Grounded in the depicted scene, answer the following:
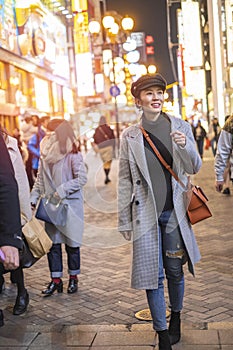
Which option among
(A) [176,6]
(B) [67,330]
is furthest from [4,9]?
(A) [176,6]

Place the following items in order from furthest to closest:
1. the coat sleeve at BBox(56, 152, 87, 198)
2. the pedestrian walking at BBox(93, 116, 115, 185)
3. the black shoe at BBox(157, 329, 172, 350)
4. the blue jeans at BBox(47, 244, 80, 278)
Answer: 1. the pedestrian walking at BBox(93, 116, 115, 185)
2. the blue jeans at BBox(47, 244, 80, 278)
3. the coat sleeve at BBox(56, 152, 87, 198)
4. the black shoe at BBox(157, 329, 172, 350)

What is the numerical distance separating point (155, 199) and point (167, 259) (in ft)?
1.48

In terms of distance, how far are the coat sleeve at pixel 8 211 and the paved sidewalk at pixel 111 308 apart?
1731 mm

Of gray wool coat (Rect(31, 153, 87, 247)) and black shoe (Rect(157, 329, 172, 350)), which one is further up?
gray wool coat (Rect(31, 153, 87, 247))

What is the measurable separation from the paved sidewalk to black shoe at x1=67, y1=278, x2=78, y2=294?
0.07 metres

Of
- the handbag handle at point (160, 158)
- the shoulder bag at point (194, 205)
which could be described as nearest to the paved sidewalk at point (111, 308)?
the shoulder bag at point (194, 205)

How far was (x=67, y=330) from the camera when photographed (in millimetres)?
4406

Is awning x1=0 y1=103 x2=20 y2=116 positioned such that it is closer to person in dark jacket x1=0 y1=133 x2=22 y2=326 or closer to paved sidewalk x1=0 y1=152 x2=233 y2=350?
paved sidewalk x1=0 y1=152 x2=233 y2=350

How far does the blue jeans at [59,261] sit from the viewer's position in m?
5.58

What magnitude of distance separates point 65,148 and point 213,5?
2113cm

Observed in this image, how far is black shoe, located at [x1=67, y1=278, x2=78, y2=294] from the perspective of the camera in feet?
18.2

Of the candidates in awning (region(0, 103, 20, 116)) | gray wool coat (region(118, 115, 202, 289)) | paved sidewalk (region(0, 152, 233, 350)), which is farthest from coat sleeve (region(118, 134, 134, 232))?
awning (region(0, 103, 20, 116))

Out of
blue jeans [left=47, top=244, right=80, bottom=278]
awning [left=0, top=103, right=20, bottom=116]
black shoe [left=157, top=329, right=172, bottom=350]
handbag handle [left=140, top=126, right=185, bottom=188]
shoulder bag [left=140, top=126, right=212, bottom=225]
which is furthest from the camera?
awning [left=0, top=103, right=20, bottom=116]

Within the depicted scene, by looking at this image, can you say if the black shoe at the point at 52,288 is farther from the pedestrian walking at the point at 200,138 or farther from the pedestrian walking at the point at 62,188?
the pedestrian walking at the point at 200,138
